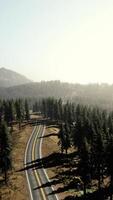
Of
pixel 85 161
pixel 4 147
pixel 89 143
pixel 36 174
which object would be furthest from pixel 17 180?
pixel 89 143

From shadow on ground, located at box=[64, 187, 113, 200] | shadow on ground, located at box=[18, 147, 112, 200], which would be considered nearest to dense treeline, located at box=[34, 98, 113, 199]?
shadow on ground, located at box=[64, 187, 113, 200]

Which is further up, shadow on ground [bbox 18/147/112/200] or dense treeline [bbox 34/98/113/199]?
dense treeline [bbox 34/98/113/199]

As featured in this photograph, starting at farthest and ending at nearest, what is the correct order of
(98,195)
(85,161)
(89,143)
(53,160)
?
1. (53,160)
2. (89,143)
3. (98,195)
4. (85,161)

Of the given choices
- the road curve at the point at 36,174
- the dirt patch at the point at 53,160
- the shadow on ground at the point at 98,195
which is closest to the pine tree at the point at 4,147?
the road curve at the point at 36,174

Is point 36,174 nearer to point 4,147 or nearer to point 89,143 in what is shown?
point 4,147

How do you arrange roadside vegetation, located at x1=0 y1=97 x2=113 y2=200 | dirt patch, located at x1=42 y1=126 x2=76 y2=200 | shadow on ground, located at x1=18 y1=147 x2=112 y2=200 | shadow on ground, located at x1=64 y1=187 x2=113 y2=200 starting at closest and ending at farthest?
roadside vegetation, located at x1=0 y1=97 x2=113 y2=200
shadow on ground, located at x1=64 y1=187 x2=113 y2=200
shadow on ground, located at x1=18 y1=147 x2=112 y2=200
dirt patch, located at x1=42 y1=126 x2=76 y2=200

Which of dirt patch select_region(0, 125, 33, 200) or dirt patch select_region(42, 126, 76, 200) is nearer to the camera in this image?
dirt patch select_region(0, 125, 33, 200)

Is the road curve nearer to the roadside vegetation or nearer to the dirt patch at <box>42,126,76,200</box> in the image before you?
the dirt patch at <box>42,126,76,200</box>

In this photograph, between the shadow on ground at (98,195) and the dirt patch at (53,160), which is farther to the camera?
the dirt patch at (53,160)

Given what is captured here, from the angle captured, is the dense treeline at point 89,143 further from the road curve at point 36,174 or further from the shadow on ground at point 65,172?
the road curve at point 36,174

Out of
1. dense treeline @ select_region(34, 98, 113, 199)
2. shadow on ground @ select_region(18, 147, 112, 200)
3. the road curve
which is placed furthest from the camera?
shadow on ground @ select_region(18, 147, 112, 200)
